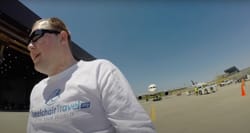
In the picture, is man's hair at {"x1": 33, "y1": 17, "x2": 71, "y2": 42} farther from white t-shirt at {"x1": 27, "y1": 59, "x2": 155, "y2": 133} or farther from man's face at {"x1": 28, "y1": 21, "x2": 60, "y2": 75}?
white t-shirt at {"x1": 27, "y1": 59, "x2": 155, "y2": 133}

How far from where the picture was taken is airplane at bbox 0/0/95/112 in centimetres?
449

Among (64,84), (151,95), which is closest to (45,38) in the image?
(64,84)

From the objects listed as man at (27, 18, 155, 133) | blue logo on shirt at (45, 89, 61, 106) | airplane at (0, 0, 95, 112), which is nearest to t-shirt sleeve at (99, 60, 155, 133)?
man at (27, 18, 155, 133)

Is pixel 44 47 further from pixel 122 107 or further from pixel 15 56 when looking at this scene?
pixel 15 56

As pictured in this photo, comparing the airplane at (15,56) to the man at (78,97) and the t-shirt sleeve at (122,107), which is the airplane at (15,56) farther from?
the t-shirt sleeve at (122,107)

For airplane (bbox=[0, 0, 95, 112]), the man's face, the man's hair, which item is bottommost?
the man's face

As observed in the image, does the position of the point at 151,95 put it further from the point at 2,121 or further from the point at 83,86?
the point at 83,86

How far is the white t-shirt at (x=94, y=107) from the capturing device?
0.61 meters

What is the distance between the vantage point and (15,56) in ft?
20.5

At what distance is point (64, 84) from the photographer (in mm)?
708

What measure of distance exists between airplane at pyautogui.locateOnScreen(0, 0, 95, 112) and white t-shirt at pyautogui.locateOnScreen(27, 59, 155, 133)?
380cm

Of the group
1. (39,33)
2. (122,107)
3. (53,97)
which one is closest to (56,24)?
(39,33)

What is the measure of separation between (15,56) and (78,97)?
245 inches

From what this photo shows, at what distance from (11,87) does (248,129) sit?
18.2ft
